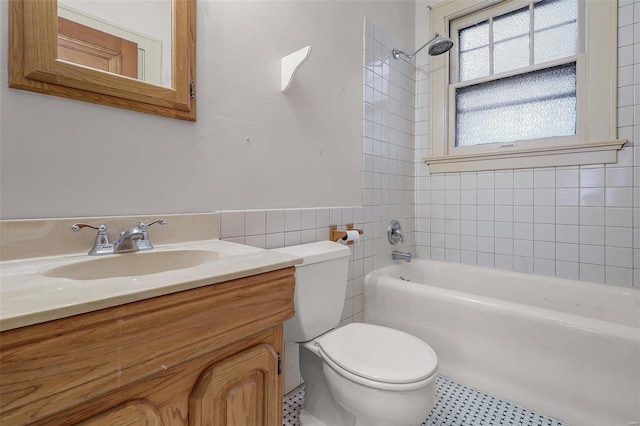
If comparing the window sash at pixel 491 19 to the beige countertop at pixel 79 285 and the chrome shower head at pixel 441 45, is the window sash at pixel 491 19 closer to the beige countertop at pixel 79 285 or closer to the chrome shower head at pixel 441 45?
the chrome shower head at pixel 441 45

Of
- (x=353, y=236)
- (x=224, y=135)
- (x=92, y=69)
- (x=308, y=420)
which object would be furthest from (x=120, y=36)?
(x=308, y=420)

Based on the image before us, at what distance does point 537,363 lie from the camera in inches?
50.2

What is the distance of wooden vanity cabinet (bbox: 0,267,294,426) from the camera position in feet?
1.31

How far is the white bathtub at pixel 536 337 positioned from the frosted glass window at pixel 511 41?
4.71 feet

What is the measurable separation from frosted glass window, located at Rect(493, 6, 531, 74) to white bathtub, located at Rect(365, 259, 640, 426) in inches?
56.5

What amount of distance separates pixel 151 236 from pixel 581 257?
224 cm

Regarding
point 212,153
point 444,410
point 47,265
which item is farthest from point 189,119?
point 444,410

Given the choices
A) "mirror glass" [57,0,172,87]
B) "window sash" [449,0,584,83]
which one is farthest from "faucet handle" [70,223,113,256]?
"window sash" [449,0,584,83]

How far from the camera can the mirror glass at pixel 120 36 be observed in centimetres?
81

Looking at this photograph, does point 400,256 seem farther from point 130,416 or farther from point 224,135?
point 130,416

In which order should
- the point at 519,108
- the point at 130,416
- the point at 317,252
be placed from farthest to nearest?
the point at 519,108 → the point at 317,252 → the point at 130,416

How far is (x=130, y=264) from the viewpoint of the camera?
827 millimetres

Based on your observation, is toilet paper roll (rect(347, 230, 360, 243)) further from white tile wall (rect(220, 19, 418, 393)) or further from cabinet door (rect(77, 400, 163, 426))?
cabinet door (rect(77, 400, 163, 426))

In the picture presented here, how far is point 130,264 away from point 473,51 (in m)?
2.55
